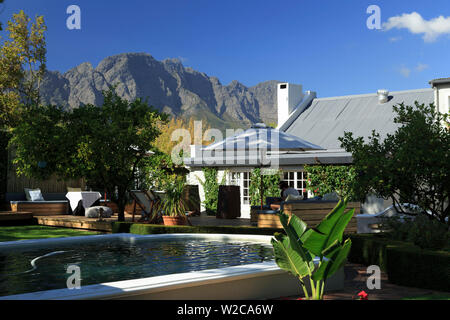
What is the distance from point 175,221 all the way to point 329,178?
7.66m

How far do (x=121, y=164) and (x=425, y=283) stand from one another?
10.5 metres

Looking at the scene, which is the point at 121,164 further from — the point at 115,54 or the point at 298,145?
the point at 115,54

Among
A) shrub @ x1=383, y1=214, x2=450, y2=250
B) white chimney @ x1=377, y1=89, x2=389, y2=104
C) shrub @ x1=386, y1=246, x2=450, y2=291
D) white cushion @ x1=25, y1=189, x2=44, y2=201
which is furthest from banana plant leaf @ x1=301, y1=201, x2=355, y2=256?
white chimney @ x1=377, y1=89, x2=389, y2=104

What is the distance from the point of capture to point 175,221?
14.0 m

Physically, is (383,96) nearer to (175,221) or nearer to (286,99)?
(286,99)

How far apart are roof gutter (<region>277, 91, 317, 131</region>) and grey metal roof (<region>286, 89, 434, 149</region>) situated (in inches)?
7.9

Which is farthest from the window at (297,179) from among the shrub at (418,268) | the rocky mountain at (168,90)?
the rocky mountain at (168,90)

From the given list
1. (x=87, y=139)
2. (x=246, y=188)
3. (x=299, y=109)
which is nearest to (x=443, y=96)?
(x=246, y=188)

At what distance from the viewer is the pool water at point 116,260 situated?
23.4ft

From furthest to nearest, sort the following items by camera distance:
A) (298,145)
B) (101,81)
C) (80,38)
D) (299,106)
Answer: (101,81) < (80,38) < (299,106) < (298,145)

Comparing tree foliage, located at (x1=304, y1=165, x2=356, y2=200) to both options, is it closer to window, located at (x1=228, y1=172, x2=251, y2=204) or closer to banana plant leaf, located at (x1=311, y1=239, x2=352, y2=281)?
window, located at (x1=228, y1=172, x2=251, y2=204)

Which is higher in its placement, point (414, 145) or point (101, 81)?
point (101, 81)
